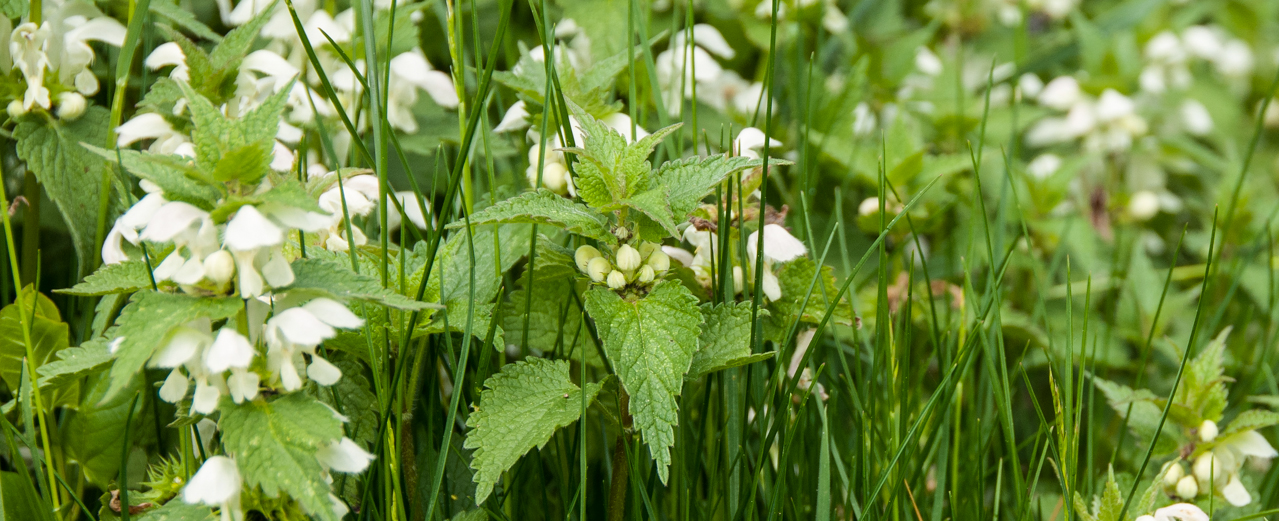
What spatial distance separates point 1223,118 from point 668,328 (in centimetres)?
260

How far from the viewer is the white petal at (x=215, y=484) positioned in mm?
720

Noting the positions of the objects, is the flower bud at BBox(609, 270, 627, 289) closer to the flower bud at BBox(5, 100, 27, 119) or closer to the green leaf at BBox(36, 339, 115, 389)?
the green leaf at BBox(36, 339, 115, 389)

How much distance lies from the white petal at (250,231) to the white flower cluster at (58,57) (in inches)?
25.0

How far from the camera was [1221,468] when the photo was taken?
116 centimetres

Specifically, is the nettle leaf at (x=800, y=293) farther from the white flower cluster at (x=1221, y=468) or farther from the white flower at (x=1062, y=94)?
the white flower at (x=1062, y=94)

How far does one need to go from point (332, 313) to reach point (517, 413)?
0.72ft

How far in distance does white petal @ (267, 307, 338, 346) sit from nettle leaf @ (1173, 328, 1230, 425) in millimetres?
1010

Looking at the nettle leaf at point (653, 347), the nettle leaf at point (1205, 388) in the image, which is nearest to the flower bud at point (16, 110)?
the nettle leaf at point (653, 347)

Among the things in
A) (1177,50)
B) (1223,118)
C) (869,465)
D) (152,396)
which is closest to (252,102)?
(152,396)

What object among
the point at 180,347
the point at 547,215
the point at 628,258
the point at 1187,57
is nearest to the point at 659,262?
the point at 628,258

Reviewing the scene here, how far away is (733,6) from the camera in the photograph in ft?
6.31

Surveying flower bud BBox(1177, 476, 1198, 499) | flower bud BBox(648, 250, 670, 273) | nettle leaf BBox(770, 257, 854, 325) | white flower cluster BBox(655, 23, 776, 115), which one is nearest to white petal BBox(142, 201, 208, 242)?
flower bud BBox(648, 250, 670, 273)

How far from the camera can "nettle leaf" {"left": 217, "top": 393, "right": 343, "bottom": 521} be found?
0.69 metres

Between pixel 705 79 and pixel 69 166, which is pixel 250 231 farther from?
pixel 705 79
